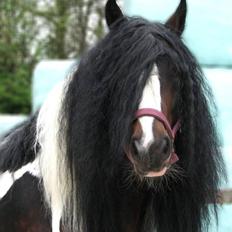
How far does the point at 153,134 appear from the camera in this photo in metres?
1.94

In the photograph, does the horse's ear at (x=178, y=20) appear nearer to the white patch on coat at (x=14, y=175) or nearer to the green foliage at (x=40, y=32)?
the white patch on coat at (x=14, y=175)

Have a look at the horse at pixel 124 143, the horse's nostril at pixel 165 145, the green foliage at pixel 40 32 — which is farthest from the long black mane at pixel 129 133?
the green foliage at pixel 40 32

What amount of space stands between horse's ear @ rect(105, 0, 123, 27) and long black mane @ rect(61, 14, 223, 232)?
0.11ft

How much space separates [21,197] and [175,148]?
0.60 m

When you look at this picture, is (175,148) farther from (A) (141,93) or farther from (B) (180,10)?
(B) (180,10)

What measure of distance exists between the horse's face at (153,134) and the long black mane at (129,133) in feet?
0.09

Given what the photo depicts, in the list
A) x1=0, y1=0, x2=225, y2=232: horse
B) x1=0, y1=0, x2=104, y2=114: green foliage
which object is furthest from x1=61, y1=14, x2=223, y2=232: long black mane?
x1=0, y1=0, x2=104, y2=114: green foliage

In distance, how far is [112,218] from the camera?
7.29 feet

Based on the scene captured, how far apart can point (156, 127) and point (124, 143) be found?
0.39 ft

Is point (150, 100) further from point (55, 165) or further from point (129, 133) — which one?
point (55, 165)

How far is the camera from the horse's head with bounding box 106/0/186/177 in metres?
1.92

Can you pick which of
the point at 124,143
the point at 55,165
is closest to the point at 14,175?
the point at 55,165

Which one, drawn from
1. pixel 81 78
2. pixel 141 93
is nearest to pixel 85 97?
pixel 81 78

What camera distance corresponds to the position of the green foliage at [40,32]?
849cm
